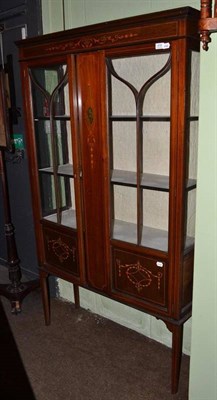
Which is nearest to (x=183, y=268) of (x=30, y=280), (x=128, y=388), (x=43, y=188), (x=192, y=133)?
(x=192, y=133)

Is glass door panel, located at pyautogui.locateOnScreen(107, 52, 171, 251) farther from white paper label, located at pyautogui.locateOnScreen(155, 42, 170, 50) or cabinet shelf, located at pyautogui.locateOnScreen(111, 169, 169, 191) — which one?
white paper label, located at pyautogui.locateOnScreen(155, 42, 170, 50)

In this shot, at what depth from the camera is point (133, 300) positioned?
7.04 ft

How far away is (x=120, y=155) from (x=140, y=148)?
0.49 m

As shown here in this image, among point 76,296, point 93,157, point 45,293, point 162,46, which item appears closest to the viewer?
point 162,46

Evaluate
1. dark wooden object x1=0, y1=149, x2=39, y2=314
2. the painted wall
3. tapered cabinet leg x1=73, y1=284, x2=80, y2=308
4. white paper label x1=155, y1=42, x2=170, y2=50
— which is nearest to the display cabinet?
white paper label x1=155, y1=42, x2=170, y2=50

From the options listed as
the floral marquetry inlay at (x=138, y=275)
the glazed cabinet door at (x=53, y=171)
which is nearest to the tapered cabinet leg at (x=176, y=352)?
the floral marquetry inlay at (x=138, y=275)

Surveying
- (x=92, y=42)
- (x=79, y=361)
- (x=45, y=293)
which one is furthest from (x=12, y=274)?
(x=92, y=42)

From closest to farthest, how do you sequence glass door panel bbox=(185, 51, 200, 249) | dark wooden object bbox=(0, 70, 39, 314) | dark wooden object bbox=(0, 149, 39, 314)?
glass door panel bbox=(185, 51, 200, 249), dark wooden object bbox=(0, 70, 39, 314), dark wooden object bbox=(0, 149, 39, 314)

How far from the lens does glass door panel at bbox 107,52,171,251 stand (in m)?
2.05

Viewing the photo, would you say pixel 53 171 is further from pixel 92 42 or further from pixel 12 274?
pixel 12 274

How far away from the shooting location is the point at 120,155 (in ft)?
8.07

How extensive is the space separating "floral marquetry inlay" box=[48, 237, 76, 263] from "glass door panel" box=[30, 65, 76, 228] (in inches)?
5.6

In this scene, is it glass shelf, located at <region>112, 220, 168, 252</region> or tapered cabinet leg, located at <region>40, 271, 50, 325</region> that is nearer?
glass shelf, located at <region>112, 220, 168, 252</region>

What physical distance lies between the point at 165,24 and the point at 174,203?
82 cm
